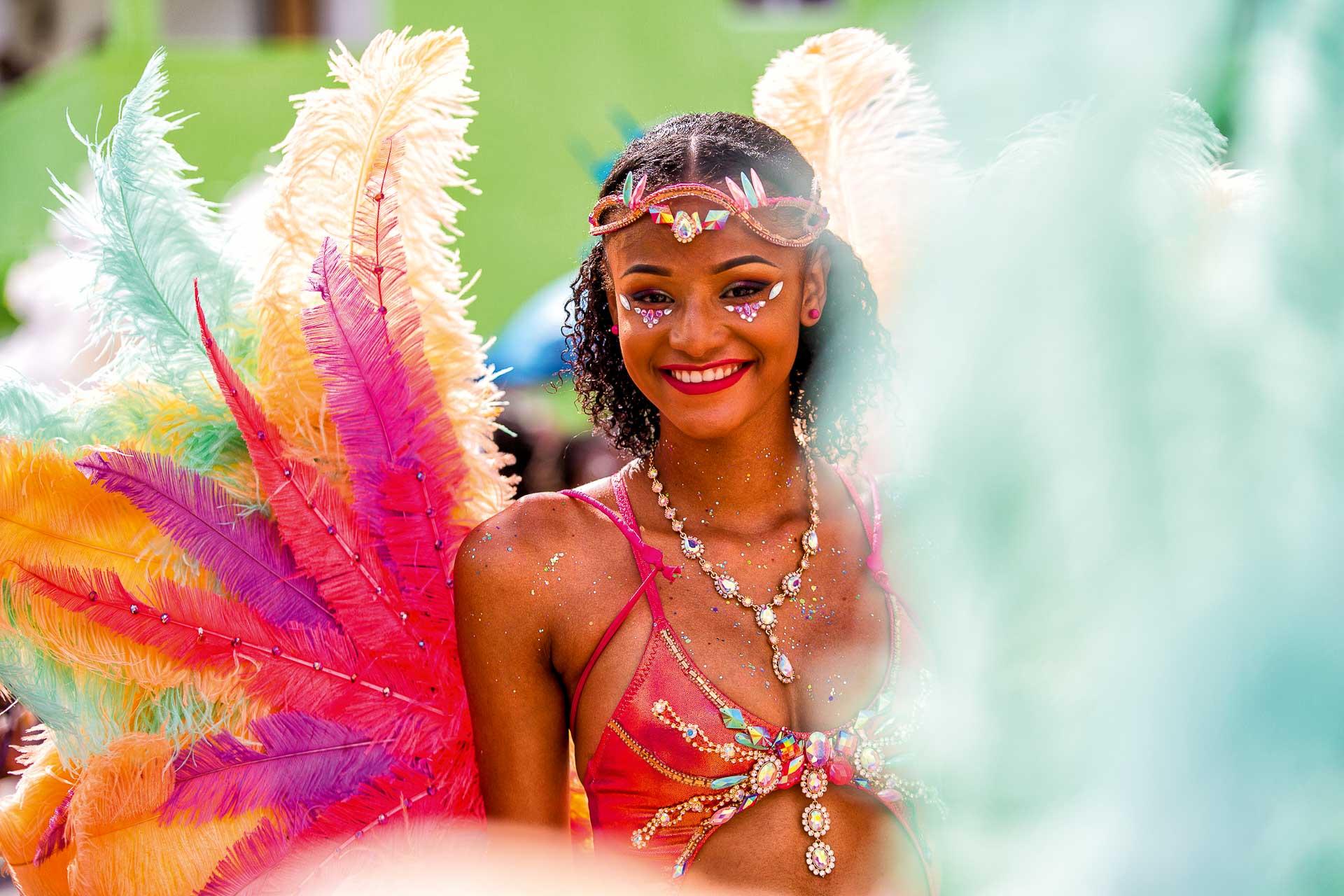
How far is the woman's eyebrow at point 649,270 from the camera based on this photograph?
2096mm

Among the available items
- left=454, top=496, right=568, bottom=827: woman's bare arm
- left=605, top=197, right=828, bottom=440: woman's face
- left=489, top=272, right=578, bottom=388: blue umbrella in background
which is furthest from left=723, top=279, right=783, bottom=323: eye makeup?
left=489, top=272, right=578, bottom=388: blue umbrella in background

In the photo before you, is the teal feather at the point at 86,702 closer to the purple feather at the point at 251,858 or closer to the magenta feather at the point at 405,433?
the purple feather at the point at 251,858

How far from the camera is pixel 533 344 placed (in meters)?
7.55

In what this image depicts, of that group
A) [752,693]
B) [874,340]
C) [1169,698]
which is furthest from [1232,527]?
[874,340]

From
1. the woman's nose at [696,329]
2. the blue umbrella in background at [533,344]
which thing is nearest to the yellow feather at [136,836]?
the woman's nose at [696,329]

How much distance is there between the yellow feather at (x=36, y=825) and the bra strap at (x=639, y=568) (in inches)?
35.6

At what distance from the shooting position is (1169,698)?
0.67m

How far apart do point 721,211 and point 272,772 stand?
3.82 feet

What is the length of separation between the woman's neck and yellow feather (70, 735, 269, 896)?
0.87m

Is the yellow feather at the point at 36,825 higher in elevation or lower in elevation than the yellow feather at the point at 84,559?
lower

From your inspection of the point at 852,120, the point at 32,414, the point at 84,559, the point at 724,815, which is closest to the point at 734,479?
the point at 724,815

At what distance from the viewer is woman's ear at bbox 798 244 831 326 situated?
87.9 inches

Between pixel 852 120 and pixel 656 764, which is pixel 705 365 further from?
pixel 852 120

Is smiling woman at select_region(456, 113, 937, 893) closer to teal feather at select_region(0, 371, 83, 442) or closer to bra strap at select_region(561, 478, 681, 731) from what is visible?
bra strap at select_region(561, 478, 681, 731)
